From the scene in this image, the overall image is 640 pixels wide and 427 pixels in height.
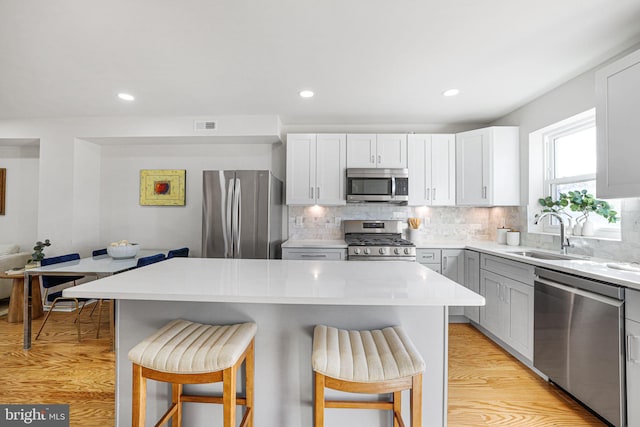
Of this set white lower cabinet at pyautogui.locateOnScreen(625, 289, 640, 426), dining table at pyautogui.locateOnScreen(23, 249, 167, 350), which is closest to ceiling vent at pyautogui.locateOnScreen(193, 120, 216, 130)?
dining table at pyautogui.locateOnScreen(23, 249, 167, 350)

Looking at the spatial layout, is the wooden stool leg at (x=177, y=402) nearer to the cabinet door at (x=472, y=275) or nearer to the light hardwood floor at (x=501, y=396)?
the light hardwood floor at (x=501, y=396)

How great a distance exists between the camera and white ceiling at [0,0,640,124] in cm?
176

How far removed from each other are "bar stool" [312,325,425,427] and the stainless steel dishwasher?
135 cm

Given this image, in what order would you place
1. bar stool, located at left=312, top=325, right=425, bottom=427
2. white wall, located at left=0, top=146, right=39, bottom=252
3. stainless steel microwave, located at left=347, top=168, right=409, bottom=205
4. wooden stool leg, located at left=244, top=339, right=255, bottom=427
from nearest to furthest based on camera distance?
1. bar stool, located at left=312, top=325, right=425, bottom=427
2. wooden stool leg, located at left=244, top=339, right=255, bottom=427
3. stainless steel microwave, located at left=347, top=168, right=409, bottom=205
4. white wall, located at left=0, top=146, right=39, bottom=252

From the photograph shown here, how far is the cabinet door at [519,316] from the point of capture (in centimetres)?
237

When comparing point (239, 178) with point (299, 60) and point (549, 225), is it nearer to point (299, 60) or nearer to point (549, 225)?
point (299, 60)

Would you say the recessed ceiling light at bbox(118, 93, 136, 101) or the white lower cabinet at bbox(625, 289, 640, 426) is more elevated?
the recessed ceiling light at bbox(118, 93, 136, 101)

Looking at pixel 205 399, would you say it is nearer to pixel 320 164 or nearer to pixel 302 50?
pixel 302 50

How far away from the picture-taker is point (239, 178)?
331 centimetres

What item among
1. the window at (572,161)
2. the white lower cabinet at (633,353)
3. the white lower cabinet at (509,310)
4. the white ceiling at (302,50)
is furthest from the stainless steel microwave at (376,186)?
the white lower cabinet at (633,353)

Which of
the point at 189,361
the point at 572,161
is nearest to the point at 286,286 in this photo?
the point at 189,361

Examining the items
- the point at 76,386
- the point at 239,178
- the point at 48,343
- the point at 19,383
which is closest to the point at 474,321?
the point at 239,178

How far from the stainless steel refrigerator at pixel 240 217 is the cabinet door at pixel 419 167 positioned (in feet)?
5.83

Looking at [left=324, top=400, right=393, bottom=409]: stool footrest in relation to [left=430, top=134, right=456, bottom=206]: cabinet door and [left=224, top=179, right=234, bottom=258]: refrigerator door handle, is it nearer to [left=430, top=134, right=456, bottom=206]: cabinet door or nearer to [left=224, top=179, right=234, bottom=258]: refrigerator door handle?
[left=224, top=179, right=234, bottom=258]: refrigerator door handle
